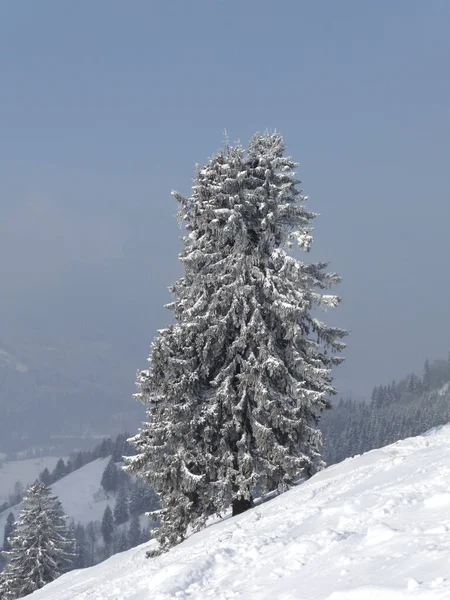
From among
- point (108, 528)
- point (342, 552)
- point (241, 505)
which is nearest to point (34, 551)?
point (241, 505)

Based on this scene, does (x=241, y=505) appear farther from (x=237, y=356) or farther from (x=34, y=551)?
(x=34, y=551)

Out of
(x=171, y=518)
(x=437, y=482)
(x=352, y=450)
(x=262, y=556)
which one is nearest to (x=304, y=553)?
(x=262, y=556)

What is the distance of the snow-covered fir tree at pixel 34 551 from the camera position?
40.3 meters

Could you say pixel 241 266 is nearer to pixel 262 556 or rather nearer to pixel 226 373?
pixel 226 373

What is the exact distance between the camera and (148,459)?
21.2 meters

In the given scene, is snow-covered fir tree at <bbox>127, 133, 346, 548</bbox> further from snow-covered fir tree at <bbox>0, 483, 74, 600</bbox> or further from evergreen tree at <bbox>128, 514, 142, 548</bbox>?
evergreen tree at <bbox>128, 514, 142, 548</bbox>

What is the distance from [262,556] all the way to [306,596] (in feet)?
8.38

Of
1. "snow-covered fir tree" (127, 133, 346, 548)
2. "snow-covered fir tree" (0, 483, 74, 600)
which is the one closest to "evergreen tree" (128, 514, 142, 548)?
"snow-covered fir tree" (0, 483, 74, 600)

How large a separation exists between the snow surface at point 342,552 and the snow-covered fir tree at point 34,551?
31.7m

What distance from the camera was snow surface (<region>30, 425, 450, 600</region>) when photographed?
750 centimetres

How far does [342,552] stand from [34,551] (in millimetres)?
37313

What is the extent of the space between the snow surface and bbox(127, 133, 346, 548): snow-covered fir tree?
6378 millimetres

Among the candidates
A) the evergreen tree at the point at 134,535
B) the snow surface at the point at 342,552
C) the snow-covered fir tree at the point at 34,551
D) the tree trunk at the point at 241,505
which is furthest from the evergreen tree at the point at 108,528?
the snow surface at the point at 342,552

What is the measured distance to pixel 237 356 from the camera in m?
21.5
